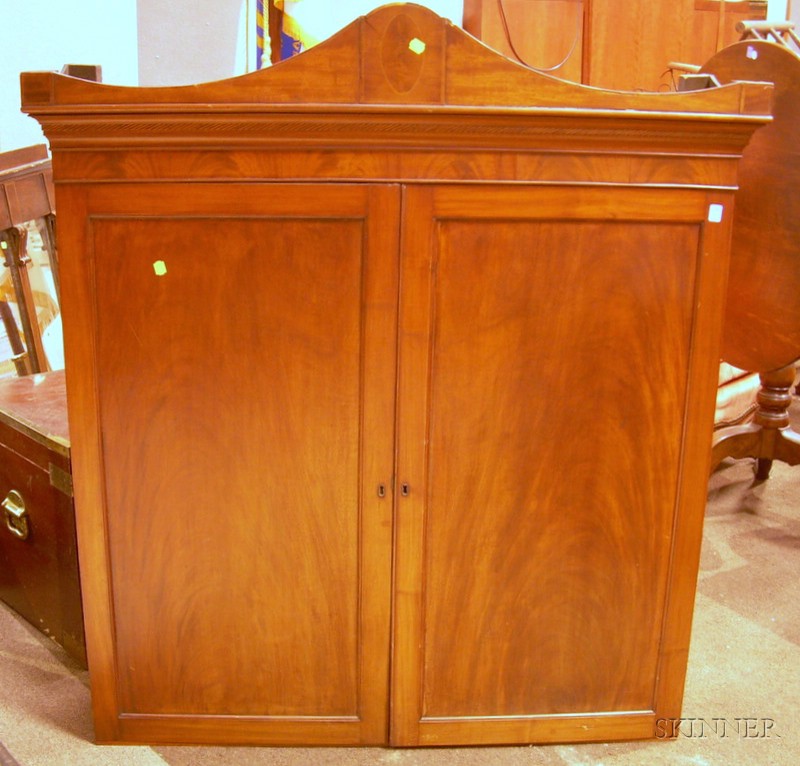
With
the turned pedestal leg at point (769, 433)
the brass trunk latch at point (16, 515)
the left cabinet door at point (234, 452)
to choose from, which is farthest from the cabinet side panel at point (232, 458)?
the turned pedestal leg at point (769, 433)

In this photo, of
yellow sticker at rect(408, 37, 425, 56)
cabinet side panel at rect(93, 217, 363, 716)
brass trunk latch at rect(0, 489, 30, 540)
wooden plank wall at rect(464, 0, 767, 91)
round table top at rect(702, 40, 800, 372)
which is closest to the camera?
yellow sticker at rect(408, 37, 425, 56)

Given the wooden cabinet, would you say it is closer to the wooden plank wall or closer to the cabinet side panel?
the cabinet side panel

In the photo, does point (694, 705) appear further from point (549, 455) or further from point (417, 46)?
point (417, 46)

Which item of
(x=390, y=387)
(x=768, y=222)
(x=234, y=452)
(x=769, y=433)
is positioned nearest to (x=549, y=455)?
(x=390, y=387)

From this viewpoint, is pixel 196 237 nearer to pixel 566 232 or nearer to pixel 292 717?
pixel 566 232

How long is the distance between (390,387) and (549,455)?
11.8 inches

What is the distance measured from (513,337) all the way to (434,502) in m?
0.31

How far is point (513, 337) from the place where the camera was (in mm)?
1481

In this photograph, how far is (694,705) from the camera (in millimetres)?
1810

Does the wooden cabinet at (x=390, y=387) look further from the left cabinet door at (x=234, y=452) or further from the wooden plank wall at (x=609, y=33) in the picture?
the wooden plank wall at (x=609, y=33)

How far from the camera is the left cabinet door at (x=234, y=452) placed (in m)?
1.42

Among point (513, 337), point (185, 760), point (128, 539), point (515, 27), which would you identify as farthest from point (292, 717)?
point (515, 27)

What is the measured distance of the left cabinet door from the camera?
1423mm

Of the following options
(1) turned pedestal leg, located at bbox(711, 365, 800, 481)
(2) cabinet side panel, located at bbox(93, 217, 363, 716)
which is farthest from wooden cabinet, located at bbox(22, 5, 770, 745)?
(1) turned pedestal leg, located at bbox(711, 365, 800, 481)
